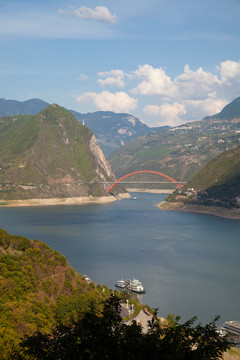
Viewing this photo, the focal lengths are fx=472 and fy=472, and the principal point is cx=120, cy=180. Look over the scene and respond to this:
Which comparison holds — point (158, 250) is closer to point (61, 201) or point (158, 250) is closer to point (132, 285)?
point (132, 285)

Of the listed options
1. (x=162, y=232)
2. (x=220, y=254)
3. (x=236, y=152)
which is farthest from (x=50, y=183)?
(x=220, y=254)

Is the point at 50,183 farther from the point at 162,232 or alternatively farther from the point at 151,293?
the point at 151,293

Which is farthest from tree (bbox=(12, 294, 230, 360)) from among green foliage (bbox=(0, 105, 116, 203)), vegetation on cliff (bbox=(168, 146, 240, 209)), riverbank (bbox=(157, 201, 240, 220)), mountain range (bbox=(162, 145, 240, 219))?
green foliage (bbox=(0, 105, 116, 203))

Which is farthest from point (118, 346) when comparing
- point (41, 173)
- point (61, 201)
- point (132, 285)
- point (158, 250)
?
point (41, 173)

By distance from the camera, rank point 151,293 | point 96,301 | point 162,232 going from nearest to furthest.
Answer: point 96,301
point 151,293
point 162,232

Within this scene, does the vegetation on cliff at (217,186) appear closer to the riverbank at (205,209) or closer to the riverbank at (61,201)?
the riverbank at (205,209)

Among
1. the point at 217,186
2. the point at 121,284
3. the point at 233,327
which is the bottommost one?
the point at 233,327

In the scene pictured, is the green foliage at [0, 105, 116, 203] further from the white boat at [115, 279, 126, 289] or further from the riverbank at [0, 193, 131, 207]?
the white boat at [115, 279, 126, 289]
